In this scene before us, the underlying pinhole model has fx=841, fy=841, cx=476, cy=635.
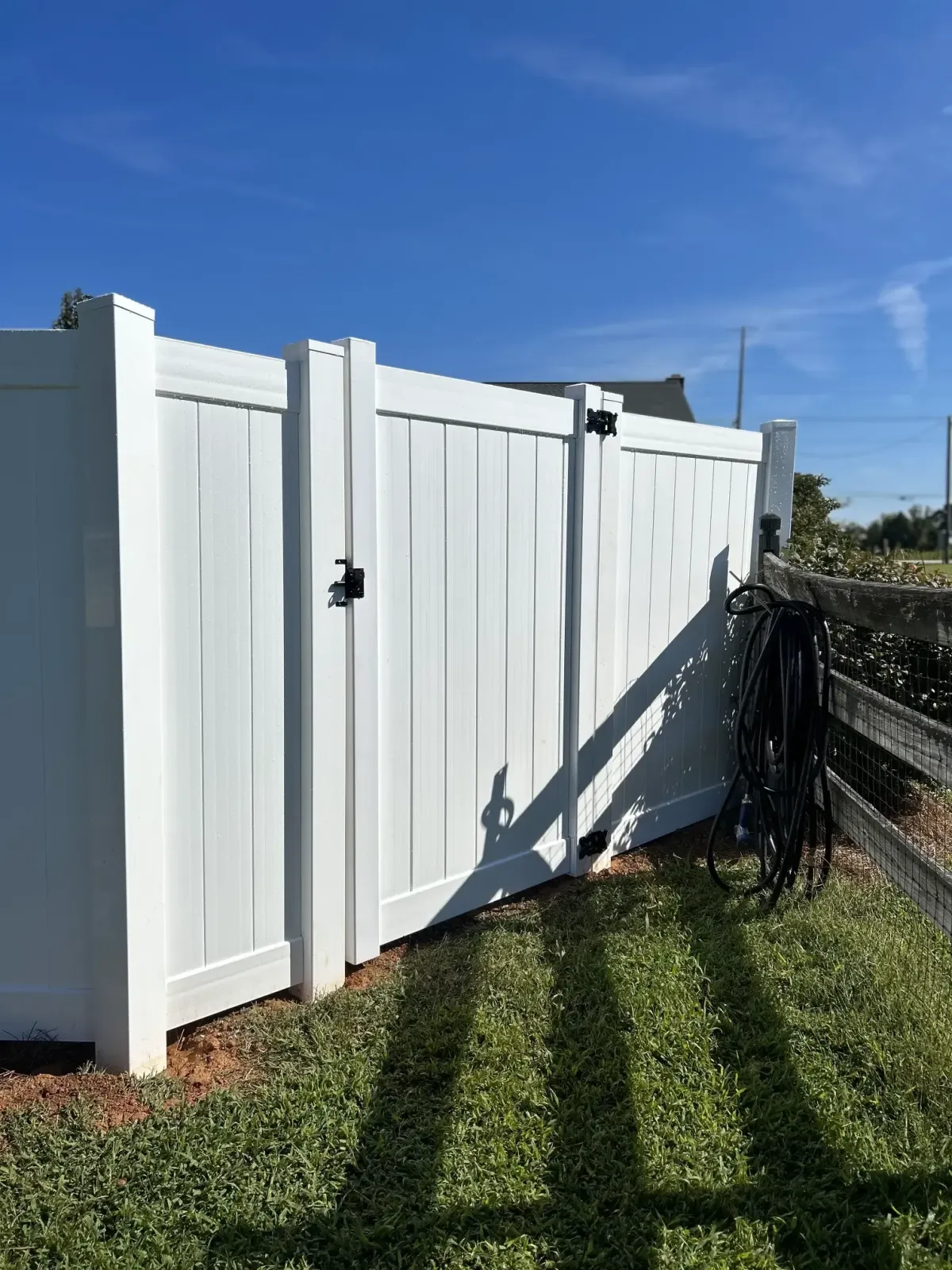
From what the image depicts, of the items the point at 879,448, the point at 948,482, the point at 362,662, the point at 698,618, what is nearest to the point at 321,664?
the point at 362,662

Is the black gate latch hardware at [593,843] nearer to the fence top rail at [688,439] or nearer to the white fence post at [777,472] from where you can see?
the fence top rail at [688,439]

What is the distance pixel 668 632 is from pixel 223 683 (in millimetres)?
2197

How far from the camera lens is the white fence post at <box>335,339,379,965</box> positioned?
2514 millimetres

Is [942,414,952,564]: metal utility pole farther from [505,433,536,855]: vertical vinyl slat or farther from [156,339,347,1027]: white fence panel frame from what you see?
[156,339,347,1027]: white fence panel frame

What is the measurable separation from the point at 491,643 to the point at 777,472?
209 centimetres

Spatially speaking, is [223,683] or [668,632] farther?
[668,632]

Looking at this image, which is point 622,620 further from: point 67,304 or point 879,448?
point 879,448

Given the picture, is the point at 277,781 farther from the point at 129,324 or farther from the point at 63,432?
the point at 129,324

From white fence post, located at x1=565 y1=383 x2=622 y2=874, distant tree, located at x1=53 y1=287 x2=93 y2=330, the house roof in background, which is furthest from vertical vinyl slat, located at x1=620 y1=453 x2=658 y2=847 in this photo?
distant tree, located at x1=53 y1=287 x2=93 y2=330

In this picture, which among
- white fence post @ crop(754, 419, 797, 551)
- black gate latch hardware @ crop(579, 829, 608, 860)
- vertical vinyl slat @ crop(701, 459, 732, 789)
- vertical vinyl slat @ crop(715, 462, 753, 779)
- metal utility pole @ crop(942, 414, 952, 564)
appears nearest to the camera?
black gate latch hardware @ crop(579, 829, 608, 860)

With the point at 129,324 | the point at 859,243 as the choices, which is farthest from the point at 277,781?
the point at 859,243

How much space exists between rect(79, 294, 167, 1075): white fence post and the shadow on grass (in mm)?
696

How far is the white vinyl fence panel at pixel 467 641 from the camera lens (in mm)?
2727

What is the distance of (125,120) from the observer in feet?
37.1
